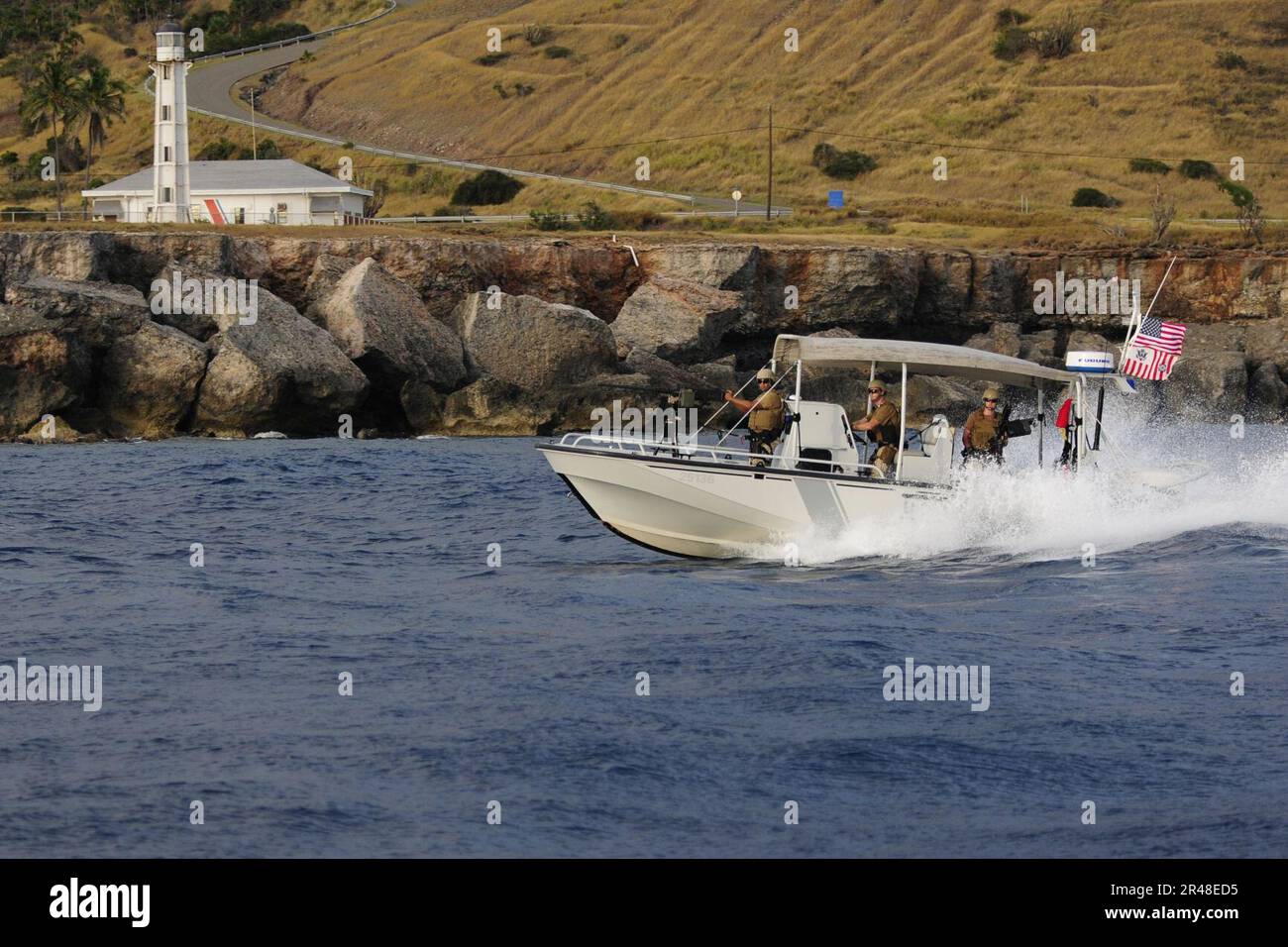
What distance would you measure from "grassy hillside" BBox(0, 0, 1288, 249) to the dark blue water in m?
61.4

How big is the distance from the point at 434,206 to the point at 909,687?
85.6 metres

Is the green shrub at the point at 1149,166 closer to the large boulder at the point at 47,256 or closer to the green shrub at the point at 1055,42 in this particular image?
the green shrub at the point at 1055,42

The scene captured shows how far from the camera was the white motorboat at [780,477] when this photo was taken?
22.3 metres

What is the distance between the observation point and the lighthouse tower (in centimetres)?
7469

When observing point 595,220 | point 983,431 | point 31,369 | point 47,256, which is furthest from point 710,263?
point 983,431

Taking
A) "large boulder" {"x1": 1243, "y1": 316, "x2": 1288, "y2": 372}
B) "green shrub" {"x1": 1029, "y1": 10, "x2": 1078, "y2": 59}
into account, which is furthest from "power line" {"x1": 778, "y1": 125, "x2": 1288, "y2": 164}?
"large boulder" {"x1": 1243, "y1": 316, "x2": 1288, "y2": 372}

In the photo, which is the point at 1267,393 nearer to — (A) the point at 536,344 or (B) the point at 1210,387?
(B) the point at 1210,387

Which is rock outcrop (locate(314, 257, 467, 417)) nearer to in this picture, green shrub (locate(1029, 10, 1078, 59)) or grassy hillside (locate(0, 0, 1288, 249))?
grassy hillside (locate(0, 0, 1288, 249))

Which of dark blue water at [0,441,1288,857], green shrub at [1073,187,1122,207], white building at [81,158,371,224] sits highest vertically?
green shrub at [1073,187,1122,207]

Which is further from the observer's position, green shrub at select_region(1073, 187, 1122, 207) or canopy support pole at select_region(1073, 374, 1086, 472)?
green shrub at select_region(1073, 187, 1122, 207)

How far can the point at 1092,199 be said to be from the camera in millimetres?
93250

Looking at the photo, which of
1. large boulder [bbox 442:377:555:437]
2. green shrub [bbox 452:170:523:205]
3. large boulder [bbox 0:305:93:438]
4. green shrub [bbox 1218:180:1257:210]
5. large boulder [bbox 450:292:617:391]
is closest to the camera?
large boulder [bbox 0:305:93:438]

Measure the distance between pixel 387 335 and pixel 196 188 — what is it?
39.8 m
